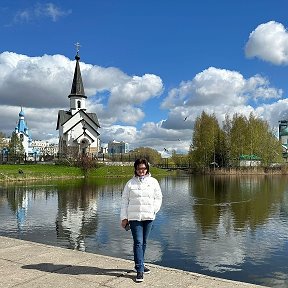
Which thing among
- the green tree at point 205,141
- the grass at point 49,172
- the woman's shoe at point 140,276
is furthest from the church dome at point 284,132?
the woman's shoe at point 140,276

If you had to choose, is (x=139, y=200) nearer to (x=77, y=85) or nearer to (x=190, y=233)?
(x=190, y=233)

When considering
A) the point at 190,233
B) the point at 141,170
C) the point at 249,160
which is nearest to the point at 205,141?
the point at 249,160

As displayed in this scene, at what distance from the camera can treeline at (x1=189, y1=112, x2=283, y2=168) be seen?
8550cm

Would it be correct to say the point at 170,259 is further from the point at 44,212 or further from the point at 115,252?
the point at 44,212

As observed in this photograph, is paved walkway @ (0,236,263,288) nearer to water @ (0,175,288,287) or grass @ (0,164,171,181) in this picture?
water @ (0,175,288,287)

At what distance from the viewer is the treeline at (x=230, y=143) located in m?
85.5

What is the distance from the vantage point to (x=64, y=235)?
14.9 m

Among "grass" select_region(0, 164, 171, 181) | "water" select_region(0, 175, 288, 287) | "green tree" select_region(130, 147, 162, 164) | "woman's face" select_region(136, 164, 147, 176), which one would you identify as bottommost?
"water" select_region(0, 175, 288, 287)

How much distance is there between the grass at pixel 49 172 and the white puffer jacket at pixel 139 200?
144 ft

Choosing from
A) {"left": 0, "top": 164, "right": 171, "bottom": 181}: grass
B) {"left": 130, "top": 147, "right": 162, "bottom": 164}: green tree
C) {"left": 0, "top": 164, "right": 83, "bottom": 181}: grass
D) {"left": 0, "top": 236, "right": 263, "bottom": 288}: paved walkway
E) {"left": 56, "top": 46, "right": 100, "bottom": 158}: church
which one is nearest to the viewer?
{"left": 0, "top": 236, "right": 263, "bottom": 288}: paved walkway

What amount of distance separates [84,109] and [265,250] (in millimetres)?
74376

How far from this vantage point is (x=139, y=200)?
7.78m

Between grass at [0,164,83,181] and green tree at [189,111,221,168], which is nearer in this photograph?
grass at [0,164,83,181]

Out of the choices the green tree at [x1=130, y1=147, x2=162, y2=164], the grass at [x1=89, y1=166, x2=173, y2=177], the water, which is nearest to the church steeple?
the grass at [x1=89, y1=166, x2=173, y2=177]
